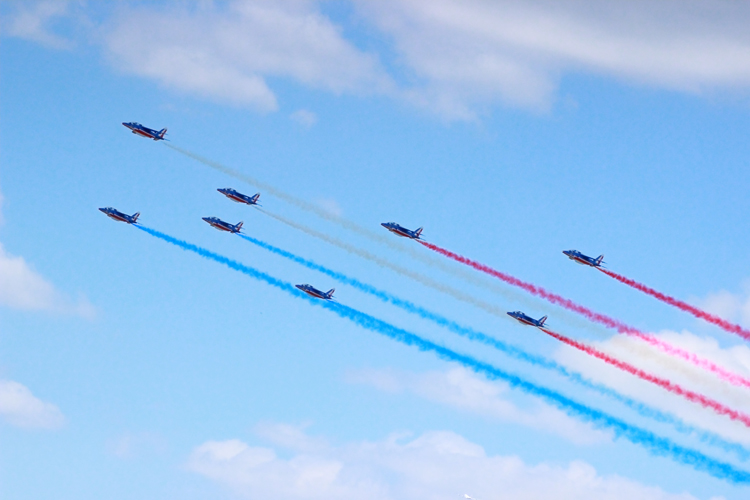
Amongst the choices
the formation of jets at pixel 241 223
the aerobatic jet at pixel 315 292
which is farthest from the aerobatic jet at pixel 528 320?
the aerobatic jet at pixel 315 292

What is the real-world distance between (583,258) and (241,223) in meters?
44.4

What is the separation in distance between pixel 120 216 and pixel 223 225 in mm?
15117

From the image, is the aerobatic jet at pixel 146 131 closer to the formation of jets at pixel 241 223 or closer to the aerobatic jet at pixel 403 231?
the formation of jets at pixel 241 223

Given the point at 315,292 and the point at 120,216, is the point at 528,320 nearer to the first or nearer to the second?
the point at 315,292

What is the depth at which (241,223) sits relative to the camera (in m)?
142

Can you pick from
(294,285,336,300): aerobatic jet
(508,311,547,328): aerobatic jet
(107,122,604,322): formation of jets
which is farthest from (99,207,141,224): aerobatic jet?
(508,311,547,328): aerobatic jet

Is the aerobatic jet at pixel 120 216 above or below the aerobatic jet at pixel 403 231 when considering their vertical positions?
below

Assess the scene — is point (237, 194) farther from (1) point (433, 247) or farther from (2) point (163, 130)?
(1) point (433, 247)

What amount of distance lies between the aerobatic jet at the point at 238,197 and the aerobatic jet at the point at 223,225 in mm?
Result: 3248

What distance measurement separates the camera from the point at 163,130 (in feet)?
459

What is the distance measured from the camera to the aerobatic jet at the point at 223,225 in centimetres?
14162

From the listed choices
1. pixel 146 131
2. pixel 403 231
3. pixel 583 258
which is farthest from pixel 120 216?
pixel 583 258

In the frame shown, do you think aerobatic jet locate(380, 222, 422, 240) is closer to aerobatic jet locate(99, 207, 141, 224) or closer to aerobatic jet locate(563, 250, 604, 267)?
aerobatic jet locate(563, 250, 604, 267)

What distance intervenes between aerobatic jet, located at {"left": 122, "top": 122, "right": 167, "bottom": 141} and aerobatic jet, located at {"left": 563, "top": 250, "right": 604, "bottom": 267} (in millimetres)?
53707
